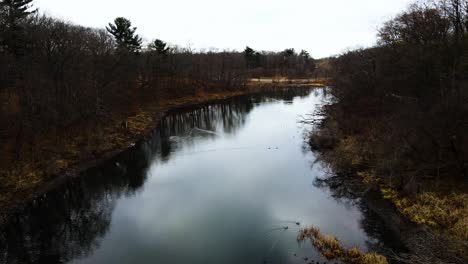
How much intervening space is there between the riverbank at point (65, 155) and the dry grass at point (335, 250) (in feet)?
49.0

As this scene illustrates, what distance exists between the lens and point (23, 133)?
77.1 ft

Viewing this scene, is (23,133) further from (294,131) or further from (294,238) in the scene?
(294,131)

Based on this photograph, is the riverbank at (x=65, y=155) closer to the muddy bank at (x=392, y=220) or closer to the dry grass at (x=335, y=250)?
the dry grass at (x=335, y=250)

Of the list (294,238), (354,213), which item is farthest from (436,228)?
→ (294,238)

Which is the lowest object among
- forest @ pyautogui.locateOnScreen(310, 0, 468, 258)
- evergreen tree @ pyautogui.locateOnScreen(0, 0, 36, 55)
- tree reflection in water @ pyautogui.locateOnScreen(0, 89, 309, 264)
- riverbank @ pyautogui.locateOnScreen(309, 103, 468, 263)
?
tree reflection in water @ pyautogui.locateOnScreen(0, 89, 309, 264)

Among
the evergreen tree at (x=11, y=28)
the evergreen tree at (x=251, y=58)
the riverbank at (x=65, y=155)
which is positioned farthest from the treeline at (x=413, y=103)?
the evergreen tree at (x=251, y=58)

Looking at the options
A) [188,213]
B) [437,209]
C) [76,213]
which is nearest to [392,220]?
[437,209]

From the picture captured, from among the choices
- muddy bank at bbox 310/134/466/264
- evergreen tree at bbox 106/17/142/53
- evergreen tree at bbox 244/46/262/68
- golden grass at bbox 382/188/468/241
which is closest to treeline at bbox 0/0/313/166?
evergreen tree at bbox 106/17/142/53

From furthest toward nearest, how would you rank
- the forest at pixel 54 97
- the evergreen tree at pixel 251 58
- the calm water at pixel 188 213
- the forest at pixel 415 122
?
the evergreen tree at pixel 251 58 < the forest at pixel 54 97 < the forest at pixel 415 122 < the calm water at pixel 188 213

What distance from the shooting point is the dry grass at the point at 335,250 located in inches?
504

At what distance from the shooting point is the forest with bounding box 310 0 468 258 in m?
16.0

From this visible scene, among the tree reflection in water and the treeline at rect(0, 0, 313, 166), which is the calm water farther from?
the treeline at rect(0, 0, 313, 166)

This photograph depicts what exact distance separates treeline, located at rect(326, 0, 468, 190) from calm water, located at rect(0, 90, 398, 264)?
367 cm

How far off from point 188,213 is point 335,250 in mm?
7677
